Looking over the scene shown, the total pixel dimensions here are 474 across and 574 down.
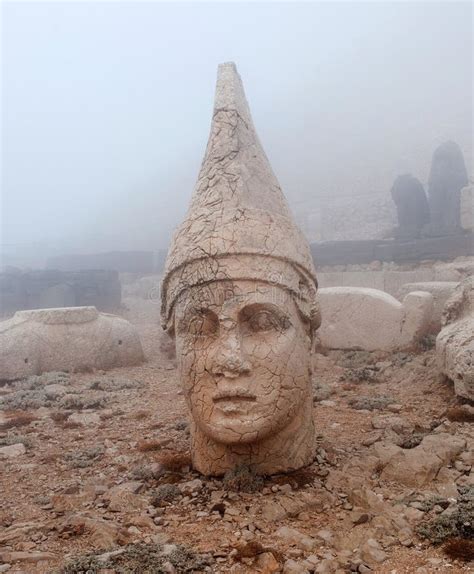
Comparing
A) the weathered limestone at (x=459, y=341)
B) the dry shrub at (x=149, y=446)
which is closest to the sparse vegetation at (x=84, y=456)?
the dry shrub at (x=149, y=446)

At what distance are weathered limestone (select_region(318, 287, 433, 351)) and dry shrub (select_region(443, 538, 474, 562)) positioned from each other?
18.5 feet

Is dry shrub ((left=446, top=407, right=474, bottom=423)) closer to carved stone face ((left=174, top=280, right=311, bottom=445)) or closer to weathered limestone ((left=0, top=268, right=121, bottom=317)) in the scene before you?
carved stone face ((left=174, top=280, right=311, bottom=445))

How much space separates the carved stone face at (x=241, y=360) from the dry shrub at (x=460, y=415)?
2.04 meters

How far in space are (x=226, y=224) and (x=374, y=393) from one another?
3721 millimetres

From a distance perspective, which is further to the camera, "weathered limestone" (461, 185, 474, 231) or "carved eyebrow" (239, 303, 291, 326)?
"weathered limestone" (461, 185, 474, 231)

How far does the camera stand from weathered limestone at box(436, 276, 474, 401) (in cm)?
557

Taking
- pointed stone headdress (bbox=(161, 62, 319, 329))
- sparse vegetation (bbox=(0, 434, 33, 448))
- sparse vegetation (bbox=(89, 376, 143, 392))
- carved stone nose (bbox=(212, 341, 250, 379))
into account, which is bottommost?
sparse vegetation (bbox=(89, 376, 143, 392))

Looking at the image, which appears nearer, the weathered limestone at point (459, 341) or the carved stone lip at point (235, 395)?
the carved stone lip at point (235, 395)

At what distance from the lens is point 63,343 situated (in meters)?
8.98

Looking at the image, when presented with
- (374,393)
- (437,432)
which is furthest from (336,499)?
(374,393)

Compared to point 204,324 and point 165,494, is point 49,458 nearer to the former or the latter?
point 165,494

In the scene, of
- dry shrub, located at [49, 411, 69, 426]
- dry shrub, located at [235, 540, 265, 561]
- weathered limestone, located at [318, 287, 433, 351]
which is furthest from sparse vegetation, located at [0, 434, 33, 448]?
weathered limestone, located at [318, 287, 433, 351]

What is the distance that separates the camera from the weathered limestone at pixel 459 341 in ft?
18.3

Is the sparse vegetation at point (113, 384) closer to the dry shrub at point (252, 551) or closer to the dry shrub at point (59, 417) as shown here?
the dry shrub at point (59, 417)
